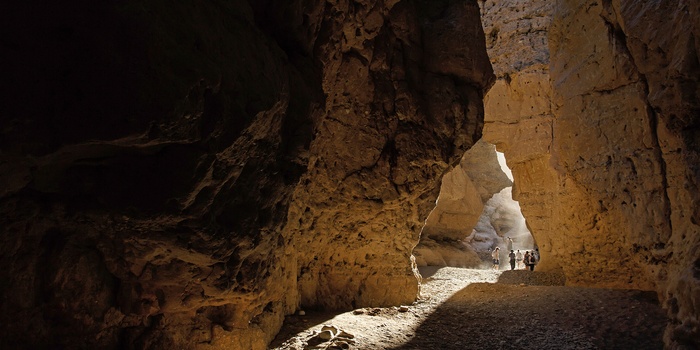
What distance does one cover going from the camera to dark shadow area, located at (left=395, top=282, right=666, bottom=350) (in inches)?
190

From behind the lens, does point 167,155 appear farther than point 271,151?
No

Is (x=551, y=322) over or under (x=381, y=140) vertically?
under

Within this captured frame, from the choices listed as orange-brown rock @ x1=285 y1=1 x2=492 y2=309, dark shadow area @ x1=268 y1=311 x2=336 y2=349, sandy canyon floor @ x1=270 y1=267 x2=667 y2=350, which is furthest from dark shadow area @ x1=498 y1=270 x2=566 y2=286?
dark shadow area @ x1=268 y1=311 x2=336 y2=349

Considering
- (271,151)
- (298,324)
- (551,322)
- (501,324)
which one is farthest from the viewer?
(501,324)

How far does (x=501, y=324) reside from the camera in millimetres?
5547

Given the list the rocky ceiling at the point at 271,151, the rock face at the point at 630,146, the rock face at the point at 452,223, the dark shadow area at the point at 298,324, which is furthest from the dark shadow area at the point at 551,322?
the rock face at the point at 452,223

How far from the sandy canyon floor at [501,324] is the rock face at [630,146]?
50 centimetres

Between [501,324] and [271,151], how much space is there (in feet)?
12.9

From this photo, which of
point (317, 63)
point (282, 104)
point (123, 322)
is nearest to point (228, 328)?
point (123, 322)

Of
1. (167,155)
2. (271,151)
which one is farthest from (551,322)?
(167,155)

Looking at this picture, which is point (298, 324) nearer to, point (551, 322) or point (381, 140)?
point (381, 140)

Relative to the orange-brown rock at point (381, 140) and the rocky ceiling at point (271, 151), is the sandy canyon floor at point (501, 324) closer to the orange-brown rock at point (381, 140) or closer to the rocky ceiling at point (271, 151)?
the rocky ceiling at point (271, 151)

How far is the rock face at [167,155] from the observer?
231 centimetres

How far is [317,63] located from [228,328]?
275 cm
